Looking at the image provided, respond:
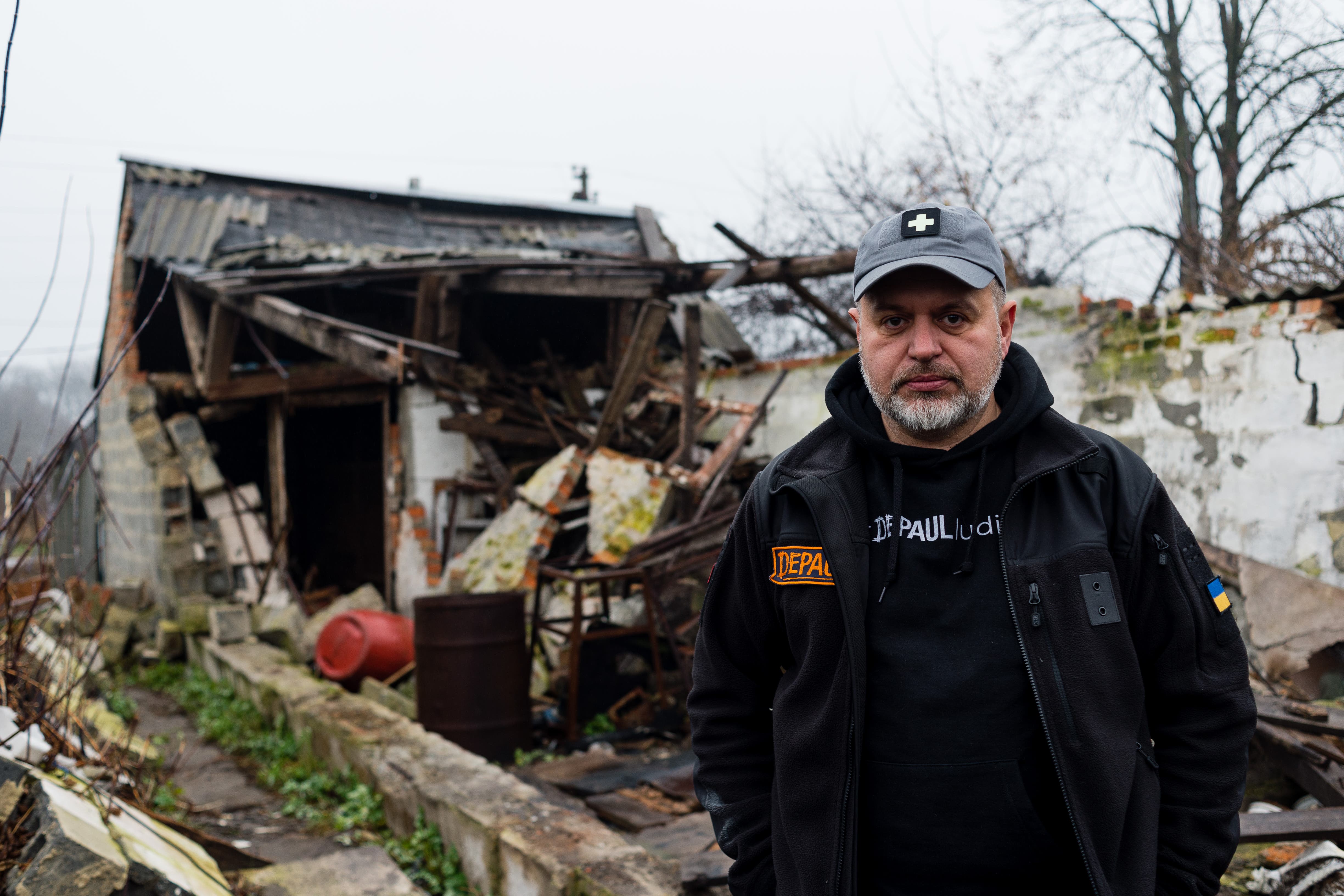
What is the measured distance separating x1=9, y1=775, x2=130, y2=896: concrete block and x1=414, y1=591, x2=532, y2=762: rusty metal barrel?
3046mm

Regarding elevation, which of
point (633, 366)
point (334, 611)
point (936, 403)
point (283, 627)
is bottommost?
point (283, 627)

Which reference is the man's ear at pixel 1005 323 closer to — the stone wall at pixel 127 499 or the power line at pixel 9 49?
the power line at pixel 9 49

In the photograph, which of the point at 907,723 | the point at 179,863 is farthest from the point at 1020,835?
the point at 179,863

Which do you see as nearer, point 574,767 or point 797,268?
point 574,767

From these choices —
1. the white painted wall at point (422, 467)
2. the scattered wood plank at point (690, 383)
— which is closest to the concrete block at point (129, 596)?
the white painted wall at point (422, 467)

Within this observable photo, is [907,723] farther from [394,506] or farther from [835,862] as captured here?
[394,506]

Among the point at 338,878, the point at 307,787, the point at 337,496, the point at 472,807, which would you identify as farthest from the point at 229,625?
the point at 338,878

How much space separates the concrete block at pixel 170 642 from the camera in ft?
32.5

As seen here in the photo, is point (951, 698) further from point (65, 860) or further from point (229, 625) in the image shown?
point (229, 625)

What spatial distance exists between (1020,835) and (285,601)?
955cm

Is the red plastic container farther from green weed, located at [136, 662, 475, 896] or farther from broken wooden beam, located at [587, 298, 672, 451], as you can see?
broken wooden beam, located at [587, 298, 672, 451]

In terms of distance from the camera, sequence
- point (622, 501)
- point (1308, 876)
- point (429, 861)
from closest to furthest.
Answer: point (1308, 876) < point (429, 861) < point (622, 501)

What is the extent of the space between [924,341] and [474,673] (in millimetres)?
4713

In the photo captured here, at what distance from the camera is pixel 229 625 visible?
9188mm
